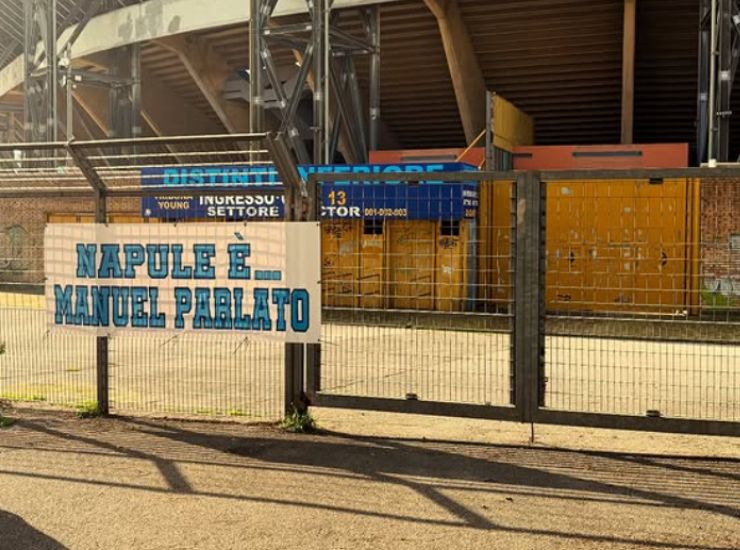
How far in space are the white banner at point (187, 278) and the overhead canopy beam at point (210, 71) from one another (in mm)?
21136

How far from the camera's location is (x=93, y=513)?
433cm

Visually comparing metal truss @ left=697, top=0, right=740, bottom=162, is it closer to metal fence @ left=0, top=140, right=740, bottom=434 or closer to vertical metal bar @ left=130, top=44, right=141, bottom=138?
metal fence @ left=0, top=140, right=740, bottom=434

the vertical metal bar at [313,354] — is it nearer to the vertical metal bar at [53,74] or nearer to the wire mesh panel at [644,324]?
the wire mesh panel at [644,324]

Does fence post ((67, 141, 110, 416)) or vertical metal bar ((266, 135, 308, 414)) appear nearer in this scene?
vertical metal bar ((266, 135, 308, 414))

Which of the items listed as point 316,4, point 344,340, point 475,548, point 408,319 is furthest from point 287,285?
point 316,4

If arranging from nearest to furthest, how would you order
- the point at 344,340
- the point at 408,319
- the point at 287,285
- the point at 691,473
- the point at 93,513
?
the point at 93,513
the point at 691,473
the point at 287,285
the point at 408,319
the point at 344,340

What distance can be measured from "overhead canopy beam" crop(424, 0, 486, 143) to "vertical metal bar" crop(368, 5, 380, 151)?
1786mm

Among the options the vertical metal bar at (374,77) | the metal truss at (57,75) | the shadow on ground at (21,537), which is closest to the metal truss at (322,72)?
the vertical metal bar at (374,77)

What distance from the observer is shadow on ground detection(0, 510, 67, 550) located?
12.7 ft

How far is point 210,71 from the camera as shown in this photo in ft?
89.2

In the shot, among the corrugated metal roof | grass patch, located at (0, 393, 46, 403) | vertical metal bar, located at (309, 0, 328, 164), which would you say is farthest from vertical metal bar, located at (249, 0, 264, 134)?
grass patch, located at (0, 393, 46, 403)

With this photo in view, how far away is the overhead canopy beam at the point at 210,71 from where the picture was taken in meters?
26.3

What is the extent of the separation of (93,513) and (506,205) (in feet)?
40.1

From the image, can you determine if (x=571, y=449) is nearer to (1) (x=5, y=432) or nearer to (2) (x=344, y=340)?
(2) (x=344, y=340)
